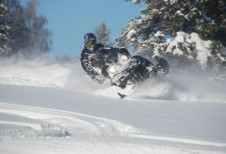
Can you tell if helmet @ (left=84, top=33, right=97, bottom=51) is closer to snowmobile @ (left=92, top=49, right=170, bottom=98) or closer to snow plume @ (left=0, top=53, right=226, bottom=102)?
snowmobile @ (left=92, top=49, right=170, bottom=98)

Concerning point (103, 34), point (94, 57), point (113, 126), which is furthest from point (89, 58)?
point (103, 34)

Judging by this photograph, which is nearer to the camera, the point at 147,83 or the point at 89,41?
the point at 147,83

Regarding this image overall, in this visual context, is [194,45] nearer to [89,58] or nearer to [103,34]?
[89,58]

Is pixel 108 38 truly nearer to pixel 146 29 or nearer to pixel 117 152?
pixel 146 29

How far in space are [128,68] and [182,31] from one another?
416 centimetres

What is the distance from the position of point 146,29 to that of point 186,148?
11.7 meters

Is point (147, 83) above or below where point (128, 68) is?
below

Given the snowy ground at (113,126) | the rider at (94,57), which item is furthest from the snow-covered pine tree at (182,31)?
the rider at (94,57)

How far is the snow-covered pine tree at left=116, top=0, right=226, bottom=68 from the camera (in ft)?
43.5

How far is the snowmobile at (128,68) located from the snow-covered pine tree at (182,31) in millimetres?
2748

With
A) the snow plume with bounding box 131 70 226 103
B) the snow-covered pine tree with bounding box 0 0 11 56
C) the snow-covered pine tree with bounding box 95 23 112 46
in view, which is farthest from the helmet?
the snow-covered pine tree with bounding box 95 23 112 46

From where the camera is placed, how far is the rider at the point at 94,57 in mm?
11094

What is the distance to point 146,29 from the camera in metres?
15.3

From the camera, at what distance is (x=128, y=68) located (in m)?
10.6
